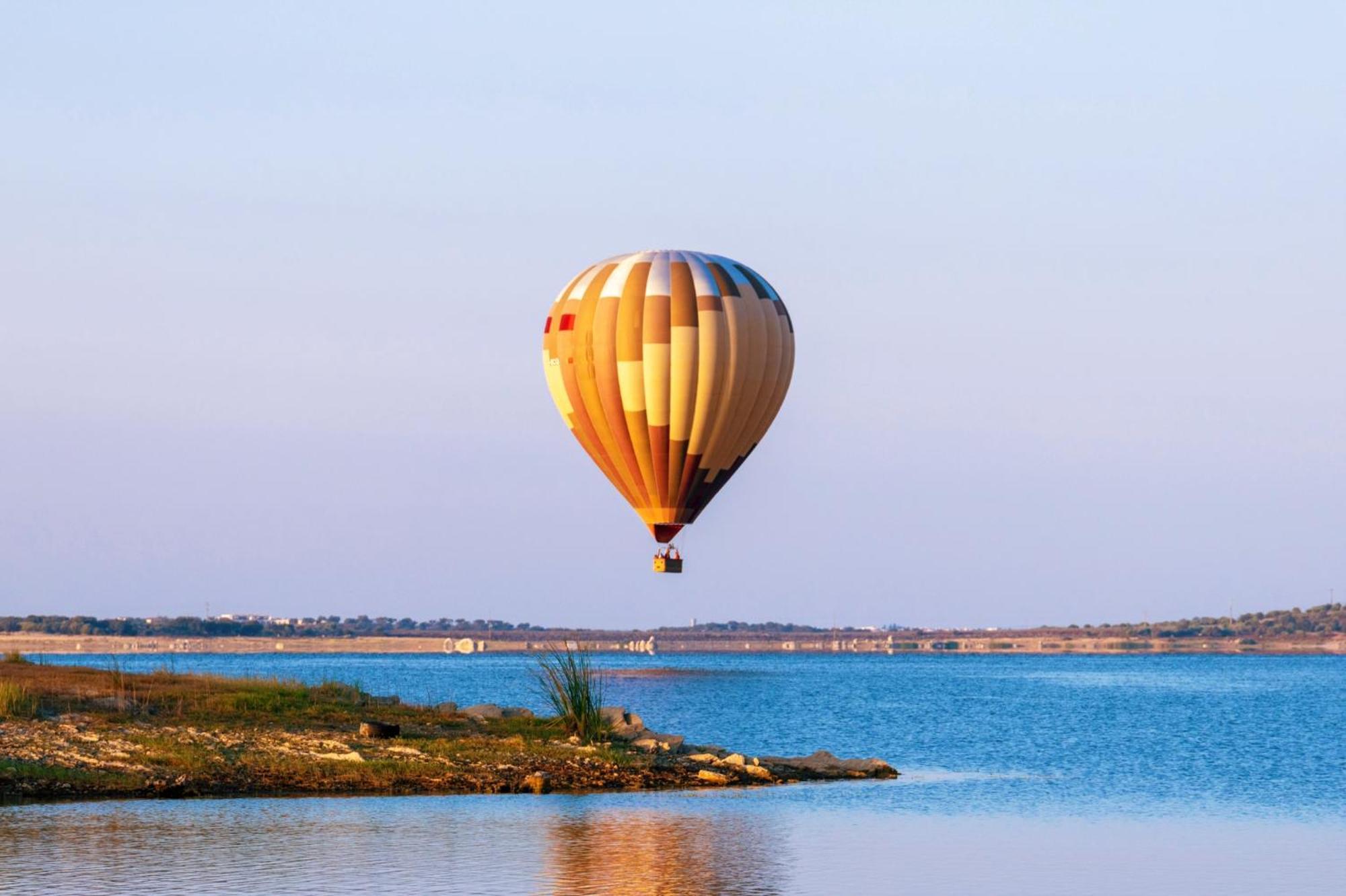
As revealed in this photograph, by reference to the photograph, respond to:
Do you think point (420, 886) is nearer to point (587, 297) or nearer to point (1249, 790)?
point (1249, 790)

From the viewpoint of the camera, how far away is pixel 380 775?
1470 inches

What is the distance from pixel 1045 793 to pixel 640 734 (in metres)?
10.5

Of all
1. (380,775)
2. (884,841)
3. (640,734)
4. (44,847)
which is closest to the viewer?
(44,847)

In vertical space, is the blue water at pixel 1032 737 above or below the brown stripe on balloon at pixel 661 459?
below

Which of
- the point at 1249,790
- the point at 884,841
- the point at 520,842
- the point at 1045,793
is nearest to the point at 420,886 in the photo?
the point at 520,842

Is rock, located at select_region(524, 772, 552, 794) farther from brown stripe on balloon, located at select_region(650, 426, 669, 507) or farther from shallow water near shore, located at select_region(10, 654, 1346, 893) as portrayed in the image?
brown stripe on balloon, located at select_region(650, 426, 669, 507)

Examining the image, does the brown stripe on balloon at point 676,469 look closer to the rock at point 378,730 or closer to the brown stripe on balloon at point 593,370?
the brown stripe on balloon at point 593,370

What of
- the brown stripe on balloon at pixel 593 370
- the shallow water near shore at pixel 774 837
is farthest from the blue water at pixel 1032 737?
the brown stripe on balloon at pixel 593 370

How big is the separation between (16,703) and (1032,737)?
149 feet

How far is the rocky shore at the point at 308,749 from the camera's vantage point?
119 ft

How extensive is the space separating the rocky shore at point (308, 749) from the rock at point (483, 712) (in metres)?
0.08

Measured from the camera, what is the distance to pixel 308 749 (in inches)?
1555

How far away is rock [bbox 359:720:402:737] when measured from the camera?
41875 mm

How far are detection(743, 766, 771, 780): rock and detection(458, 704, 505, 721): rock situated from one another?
26.7 feet
